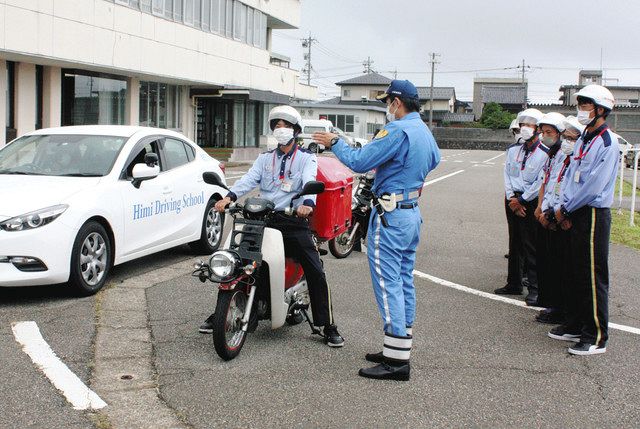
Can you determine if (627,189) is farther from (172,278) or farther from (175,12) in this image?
(172,278)

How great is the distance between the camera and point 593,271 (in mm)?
6152

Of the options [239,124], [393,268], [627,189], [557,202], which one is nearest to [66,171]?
[393,268]

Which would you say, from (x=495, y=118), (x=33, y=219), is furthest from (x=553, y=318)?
(x=495, y=118)

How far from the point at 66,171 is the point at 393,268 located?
423 cm

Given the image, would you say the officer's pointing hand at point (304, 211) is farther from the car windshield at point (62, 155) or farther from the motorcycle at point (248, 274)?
the car windshield at point (62, 155)

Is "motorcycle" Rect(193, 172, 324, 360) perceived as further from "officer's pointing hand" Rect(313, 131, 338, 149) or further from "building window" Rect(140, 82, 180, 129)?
"building window" Rect(140, 82, 180, 129)

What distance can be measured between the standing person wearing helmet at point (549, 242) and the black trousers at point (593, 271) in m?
0.50

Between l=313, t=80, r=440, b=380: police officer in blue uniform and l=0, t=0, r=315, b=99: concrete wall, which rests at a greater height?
l=0, t=0, r=315, b=99: concrete wall

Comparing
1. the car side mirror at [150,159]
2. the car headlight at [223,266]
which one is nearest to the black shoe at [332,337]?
the car headlight at [223,266]

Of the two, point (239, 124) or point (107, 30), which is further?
point (239, 124)

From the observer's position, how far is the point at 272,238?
221 inches

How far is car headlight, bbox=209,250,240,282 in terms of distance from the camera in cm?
524

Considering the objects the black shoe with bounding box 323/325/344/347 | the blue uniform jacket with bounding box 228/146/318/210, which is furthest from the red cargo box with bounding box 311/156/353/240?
the black shoe with bounding box 323/325/344/347

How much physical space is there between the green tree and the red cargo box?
79.6m
